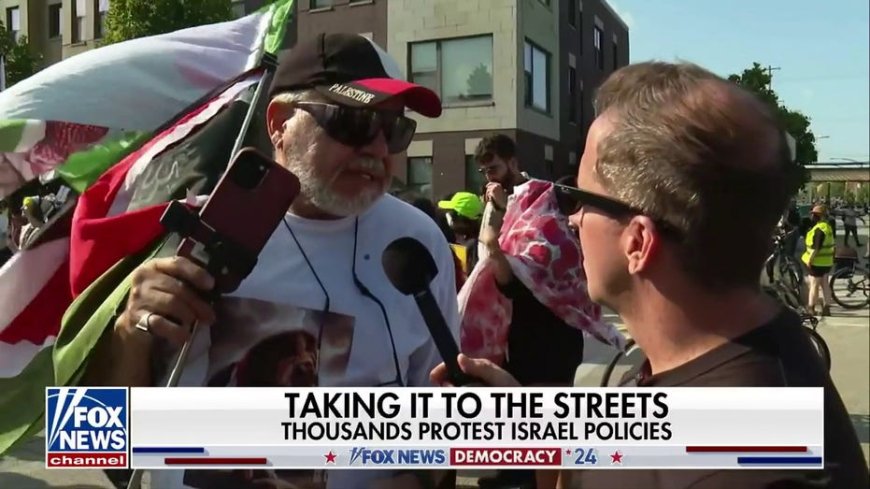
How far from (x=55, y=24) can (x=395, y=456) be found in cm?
118

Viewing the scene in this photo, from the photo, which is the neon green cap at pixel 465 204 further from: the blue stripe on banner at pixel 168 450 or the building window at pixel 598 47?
the blue stripe on banner at pixel 168 450

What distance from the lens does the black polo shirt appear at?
2.66ft

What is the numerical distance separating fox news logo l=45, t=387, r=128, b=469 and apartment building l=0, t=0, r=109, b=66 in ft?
2.43

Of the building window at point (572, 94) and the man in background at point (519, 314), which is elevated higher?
the building window at point (572, 94)

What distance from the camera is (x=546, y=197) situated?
5.16ft

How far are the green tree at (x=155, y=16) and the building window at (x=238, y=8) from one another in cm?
1

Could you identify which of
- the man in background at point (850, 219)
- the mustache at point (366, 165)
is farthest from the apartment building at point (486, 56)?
the man in background at point (850, 219)

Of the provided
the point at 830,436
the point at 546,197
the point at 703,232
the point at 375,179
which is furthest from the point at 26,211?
the point at 830,436

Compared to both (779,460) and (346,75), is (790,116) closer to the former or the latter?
(779,460)

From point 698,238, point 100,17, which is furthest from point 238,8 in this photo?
point 698,238

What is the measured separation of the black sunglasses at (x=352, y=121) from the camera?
1.17 metres

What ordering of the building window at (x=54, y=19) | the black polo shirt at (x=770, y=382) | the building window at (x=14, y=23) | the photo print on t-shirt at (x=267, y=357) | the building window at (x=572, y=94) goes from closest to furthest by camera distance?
1. the black polo shirt at (x=770, y=382)
2. the photo print on t-shirt at (x=267, y=357)
3. the building window at (x=572, y=94)
4. the building window at (x=54, y=19)
5. the building window at (x=14, y=23)

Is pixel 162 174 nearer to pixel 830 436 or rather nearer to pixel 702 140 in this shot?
pixel 702 140

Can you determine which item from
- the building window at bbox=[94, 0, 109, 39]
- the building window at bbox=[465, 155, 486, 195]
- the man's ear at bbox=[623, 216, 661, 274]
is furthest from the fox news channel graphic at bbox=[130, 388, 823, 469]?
the building window at bbox=[94, 0, 109, 39]
